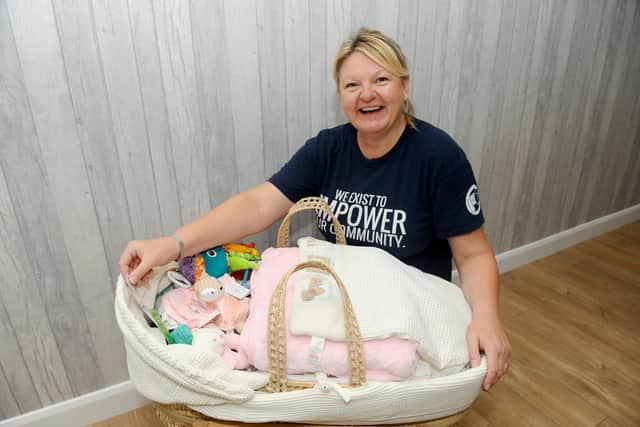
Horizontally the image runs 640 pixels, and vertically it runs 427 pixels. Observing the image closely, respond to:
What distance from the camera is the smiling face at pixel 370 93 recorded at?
1.11m

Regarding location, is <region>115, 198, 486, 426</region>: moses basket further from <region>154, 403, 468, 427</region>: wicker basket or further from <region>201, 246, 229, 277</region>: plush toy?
<region>201, 246, 229, 277</region>: plush toy

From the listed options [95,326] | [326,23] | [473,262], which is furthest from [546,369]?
[95,326]

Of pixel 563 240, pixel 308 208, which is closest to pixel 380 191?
pixel 308 208

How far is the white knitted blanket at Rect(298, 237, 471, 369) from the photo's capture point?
84 cm

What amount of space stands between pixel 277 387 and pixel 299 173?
2.00ft

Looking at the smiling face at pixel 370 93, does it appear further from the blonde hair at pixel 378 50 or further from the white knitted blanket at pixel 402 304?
the white knitted blanket at pixel 402 304

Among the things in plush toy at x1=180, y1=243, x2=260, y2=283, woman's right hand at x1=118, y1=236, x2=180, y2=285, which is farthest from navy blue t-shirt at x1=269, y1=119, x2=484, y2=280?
woman's right hand at x1=118, y1=236, x2=180, y2=285

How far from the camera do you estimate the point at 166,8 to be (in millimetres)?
1169

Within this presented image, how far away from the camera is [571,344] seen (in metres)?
1.82

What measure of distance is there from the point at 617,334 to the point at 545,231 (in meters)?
0.68

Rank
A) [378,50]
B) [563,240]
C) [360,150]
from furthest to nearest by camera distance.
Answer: [563,240] → [360,150] → [378,50]

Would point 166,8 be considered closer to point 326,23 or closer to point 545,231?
point 326,23

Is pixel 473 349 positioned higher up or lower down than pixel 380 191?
lower down

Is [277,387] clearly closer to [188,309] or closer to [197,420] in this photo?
[197,420]
